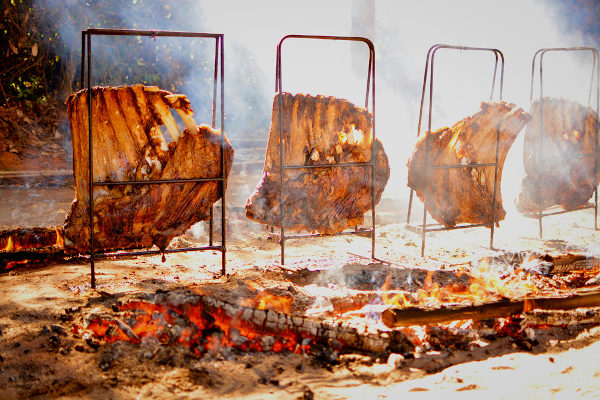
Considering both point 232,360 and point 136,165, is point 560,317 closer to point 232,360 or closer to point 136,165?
point 232,360

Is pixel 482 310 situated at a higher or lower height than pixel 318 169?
lower

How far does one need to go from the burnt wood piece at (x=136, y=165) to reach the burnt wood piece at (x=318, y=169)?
74 cm

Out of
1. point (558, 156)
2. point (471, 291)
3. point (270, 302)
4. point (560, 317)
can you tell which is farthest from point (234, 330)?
point (558, 156)

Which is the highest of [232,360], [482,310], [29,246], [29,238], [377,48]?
[377,48]

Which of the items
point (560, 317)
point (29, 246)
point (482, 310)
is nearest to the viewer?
point (482, 310)

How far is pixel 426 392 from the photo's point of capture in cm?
342

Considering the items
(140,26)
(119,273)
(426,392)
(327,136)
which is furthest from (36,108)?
(426,392)

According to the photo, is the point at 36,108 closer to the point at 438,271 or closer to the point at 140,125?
the point at 140,125

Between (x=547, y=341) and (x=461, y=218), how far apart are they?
3207 mm

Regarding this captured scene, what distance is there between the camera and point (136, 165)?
17.4 feet

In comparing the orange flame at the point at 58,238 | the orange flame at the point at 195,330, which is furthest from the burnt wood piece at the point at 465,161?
the orange flame at the point at 58,238

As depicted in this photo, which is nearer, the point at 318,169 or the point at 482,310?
the point at 482,310

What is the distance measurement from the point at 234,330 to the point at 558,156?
22.8 feet

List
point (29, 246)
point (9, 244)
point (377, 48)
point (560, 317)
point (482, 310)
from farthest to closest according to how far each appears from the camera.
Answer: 1. point (377, 48)
2. point (29, 246)
3. point (9, 244)
4. point (560, 317)
5. point (482, 310)
